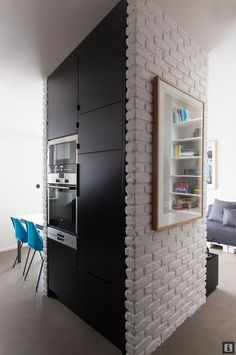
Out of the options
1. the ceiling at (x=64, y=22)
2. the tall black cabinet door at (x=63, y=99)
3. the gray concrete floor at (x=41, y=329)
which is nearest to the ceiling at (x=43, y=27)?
the ceiling at (x=64, y=22)

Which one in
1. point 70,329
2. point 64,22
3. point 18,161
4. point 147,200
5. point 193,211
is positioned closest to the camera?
point 147,200

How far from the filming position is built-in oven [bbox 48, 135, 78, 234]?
2.41m

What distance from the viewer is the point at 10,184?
5.12m

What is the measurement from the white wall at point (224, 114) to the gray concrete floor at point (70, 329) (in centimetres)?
265

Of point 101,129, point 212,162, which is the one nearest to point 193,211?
point 101,129

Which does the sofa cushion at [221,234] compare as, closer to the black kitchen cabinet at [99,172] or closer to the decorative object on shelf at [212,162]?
the decorative object on shelf at [212,162]

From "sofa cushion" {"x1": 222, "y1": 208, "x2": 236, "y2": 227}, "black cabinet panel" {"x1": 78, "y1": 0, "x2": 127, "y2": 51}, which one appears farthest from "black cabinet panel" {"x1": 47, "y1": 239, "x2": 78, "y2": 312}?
"sofa cushion" {"x1": 222, "y1": 208, "x2": 236, "y2": 227}

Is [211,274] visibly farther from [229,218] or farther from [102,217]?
[229,218]

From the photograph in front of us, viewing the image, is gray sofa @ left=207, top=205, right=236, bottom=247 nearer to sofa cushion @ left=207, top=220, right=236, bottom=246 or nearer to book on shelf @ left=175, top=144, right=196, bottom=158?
sofa cushion @ left=207, top=220, right=236, bottom=246

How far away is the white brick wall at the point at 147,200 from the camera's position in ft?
5.59

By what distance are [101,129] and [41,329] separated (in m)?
1.91

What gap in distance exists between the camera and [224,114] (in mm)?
4590

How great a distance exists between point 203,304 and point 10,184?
4.27 meters

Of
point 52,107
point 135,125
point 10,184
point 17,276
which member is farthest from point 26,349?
point 10,184
